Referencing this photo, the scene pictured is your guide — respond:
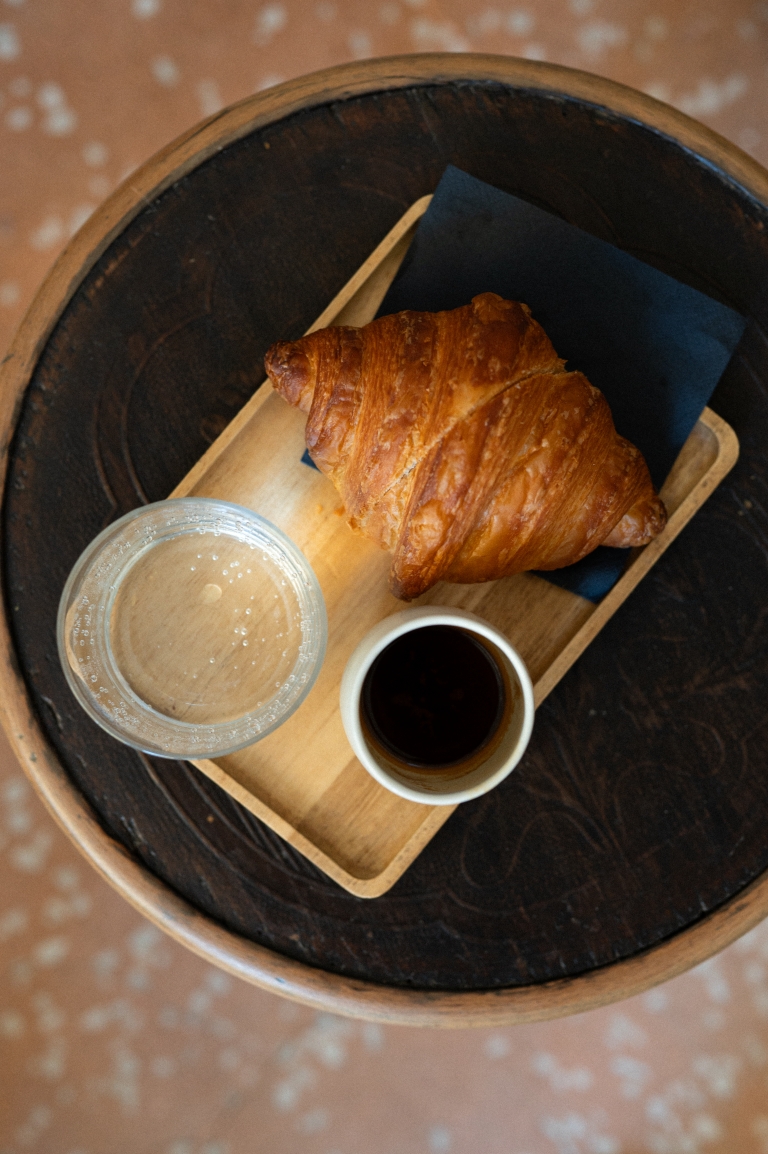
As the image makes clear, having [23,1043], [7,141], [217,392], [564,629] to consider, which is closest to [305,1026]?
[23,1043]

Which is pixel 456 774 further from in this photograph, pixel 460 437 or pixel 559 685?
pixel 460 437

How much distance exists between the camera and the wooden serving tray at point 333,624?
0.76 meters

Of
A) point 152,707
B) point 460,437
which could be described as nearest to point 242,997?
point 152,707

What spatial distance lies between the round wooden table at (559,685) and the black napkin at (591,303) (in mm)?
53

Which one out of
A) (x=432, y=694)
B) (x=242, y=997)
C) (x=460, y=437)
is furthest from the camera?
(x=242, y=997)

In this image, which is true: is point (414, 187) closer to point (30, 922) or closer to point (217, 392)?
point (217, 392)

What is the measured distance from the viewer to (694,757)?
0.81 meters

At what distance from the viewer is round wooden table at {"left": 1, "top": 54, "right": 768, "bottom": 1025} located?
0.78 m

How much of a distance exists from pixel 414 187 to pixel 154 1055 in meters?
1.19

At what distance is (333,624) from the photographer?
76 centimetres

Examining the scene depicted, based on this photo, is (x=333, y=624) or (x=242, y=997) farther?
(x=242, y=997)

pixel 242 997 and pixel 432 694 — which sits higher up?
pixel 432 694

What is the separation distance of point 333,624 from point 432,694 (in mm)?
108

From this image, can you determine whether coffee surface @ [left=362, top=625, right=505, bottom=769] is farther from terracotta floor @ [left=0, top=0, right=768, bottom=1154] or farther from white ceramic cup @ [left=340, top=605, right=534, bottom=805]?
terracotta floor @ [left=0, top=0, right=768, bottom=1154]
